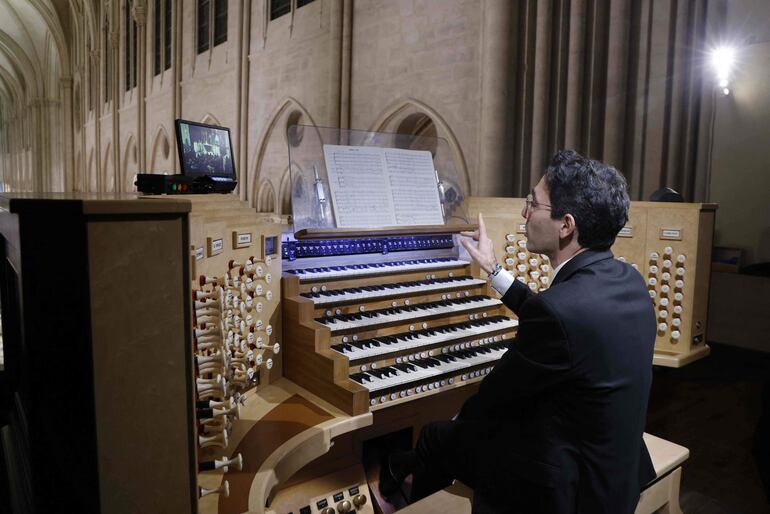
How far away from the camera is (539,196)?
5.87 ft

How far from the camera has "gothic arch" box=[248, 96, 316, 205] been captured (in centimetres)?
853

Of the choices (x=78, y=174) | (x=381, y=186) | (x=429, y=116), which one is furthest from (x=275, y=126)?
(x=78, y=174)

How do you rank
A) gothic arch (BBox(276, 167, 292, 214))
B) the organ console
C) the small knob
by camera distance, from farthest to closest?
1. gothic arch (BBox(276, 167, 292, 214))
2. the small knob
3. the organ console

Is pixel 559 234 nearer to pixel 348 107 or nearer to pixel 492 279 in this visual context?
pixel 492 279

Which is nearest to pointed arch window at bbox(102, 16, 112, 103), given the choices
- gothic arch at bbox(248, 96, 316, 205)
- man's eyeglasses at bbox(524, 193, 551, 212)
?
gothic arch at bbox(248, 96, 316, 205)

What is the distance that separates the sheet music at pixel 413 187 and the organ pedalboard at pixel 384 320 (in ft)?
0.47

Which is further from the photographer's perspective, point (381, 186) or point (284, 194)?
point (284, 194)

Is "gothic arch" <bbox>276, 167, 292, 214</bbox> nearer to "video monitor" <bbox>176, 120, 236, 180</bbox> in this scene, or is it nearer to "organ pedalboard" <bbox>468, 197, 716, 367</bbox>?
"video monitor" <bbox>176, 120, 236, 180</bbox>

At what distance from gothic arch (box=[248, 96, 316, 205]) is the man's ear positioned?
6.85m

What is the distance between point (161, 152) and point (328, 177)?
12816 mm

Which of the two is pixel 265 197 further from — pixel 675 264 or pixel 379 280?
pixel 675 264

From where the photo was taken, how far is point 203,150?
10.5 feet

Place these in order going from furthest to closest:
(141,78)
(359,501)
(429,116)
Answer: (141,78), (429,116), (359,501)

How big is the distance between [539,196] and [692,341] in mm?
2104
